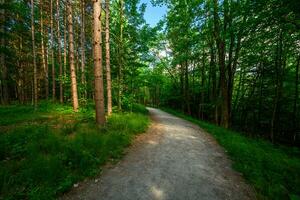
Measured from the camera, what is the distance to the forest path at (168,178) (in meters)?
3.88

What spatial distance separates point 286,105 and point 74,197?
21719 mm

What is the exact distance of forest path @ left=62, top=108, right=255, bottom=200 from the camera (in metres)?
3.88

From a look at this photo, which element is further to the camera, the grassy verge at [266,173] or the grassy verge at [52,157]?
the grassy verge at [266,173]

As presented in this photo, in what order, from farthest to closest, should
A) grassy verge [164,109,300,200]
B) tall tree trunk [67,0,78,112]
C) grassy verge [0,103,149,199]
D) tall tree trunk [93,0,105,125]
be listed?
tall tree trunk [67,0,78,112] < tall tree trunk [93,0,105,125] < grassy verge [164,109,300,200] < grassy verge [0,103,149,199]

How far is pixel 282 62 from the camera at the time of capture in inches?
641

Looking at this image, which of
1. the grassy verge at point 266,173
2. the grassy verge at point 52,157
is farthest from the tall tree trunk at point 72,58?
the grassy verge at point 266,173

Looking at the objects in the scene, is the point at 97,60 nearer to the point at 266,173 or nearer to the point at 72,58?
the point at 72,58

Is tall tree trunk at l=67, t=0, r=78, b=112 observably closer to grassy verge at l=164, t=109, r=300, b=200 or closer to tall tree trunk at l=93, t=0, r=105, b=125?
tall tree trunk at l=93, t=0, r=105, b=125

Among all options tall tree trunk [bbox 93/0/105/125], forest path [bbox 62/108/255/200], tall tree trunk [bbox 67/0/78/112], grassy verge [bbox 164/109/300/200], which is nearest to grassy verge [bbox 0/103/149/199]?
forest path [bbox 62/108/255/200]

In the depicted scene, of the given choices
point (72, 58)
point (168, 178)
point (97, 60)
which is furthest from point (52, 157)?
point (72, 58)

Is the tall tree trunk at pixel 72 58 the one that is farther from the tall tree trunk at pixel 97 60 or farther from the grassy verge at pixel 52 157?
the grassy verge at pixel 52 157

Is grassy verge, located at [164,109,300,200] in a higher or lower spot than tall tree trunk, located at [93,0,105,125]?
lower

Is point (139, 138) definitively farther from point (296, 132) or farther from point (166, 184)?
point (296, 132)

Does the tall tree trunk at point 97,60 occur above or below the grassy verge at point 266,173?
above
